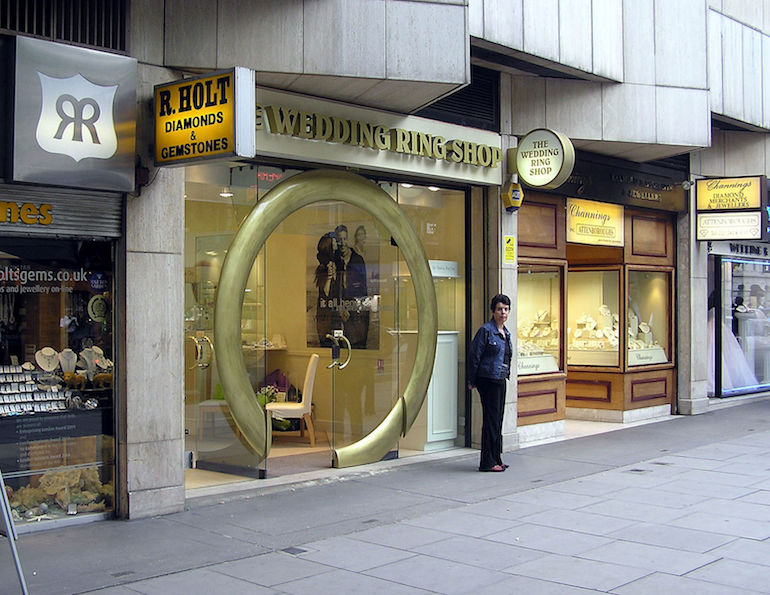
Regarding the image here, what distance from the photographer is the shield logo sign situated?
6.88 m

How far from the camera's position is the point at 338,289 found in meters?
10.2

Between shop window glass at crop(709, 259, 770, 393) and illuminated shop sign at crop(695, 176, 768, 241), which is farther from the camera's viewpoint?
shop window glass at crop(709, 259, 770, 393)

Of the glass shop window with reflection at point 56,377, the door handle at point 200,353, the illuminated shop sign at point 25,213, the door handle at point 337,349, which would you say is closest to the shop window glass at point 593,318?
the door handle at point 337,349

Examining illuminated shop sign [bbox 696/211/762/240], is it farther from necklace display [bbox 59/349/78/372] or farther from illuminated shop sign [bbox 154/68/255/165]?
necklace display [bbox 59/349/78/372]

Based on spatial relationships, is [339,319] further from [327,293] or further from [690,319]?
[690,319]

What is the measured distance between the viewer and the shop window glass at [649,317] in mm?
14719

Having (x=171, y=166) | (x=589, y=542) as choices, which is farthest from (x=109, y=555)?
(x=589, y=542)

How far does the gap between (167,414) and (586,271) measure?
8852 millimetres

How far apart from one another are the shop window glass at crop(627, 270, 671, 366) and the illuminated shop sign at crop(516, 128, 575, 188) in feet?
13.4

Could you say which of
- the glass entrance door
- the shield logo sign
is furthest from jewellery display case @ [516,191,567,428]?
the shield logo sign

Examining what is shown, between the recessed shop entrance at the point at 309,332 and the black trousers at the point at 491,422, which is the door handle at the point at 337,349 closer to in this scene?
the recessed shop entrance at the point at 309,332

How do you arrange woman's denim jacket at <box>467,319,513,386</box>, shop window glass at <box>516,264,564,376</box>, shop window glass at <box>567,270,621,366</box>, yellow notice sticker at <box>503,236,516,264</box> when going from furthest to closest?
shop window glass at <box>567,270,621,366</box> < shop window glass at <box>516,264,564,376</box> < yellow notice sticker at <box>503,236,516,264</box> < woman's denim jacket at <box>467,319,513,386</box>

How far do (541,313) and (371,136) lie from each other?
4459 mm

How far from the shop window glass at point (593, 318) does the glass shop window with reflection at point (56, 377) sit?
884 cm
